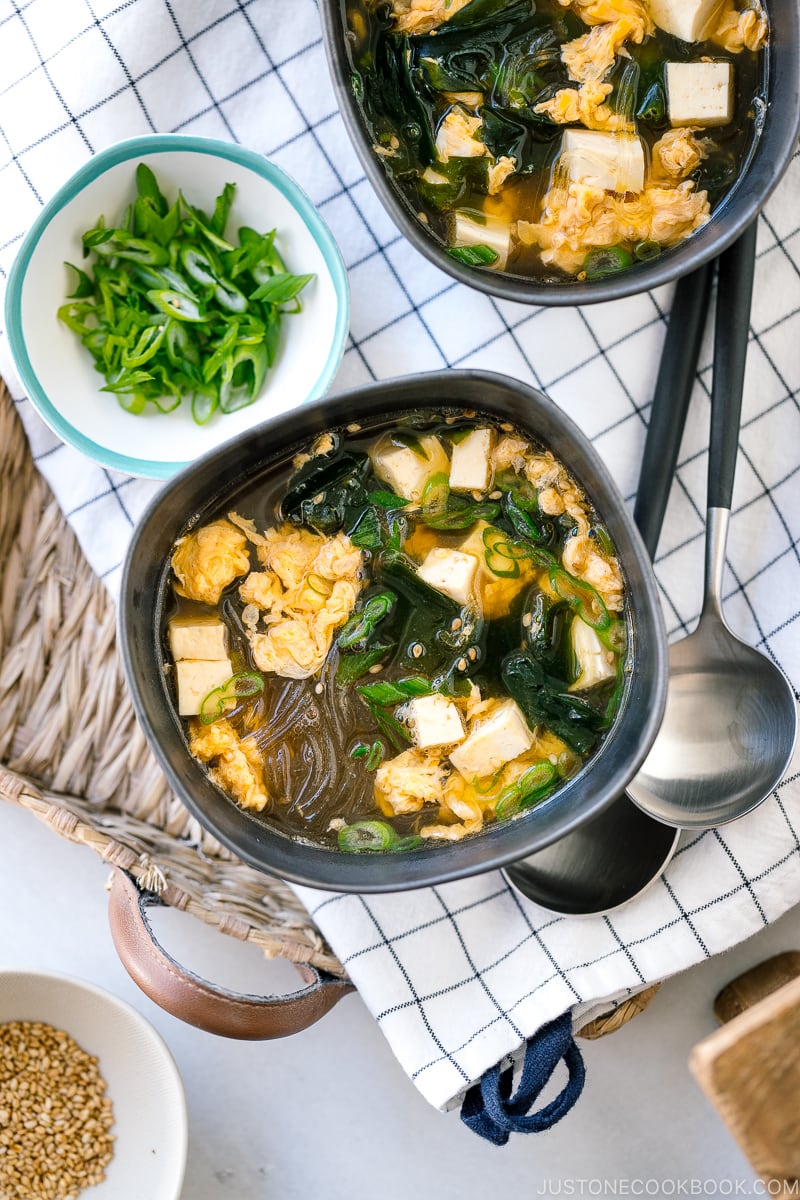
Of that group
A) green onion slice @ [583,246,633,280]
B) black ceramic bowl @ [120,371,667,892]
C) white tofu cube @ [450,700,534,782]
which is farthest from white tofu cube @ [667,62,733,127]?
white tofu cube @ [450,700,534,782]

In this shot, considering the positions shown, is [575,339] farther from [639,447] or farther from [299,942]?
[299,942]

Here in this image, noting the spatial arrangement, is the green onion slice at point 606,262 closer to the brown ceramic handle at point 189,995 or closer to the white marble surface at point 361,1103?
the brown ceramic handle at point 189,995

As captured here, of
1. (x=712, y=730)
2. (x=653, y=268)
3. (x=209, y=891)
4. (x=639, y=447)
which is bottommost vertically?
(x=712, y=730)

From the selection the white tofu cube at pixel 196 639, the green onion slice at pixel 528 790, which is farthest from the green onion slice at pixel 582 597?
the white tofu cube at pixel 196 639

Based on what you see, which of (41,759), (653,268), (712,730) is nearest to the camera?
(653,268)

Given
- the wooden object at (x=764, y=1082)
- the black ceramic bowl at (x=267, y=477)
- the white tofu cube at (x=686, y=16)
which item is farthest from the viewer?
the white tofu cube at (x=686, y=16)

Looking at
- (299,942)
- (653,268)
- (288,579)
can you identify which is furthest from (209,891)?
(653,268)

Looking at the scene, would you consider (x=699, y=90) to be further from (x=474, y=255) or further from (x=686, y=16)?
(x=474, y=255)
